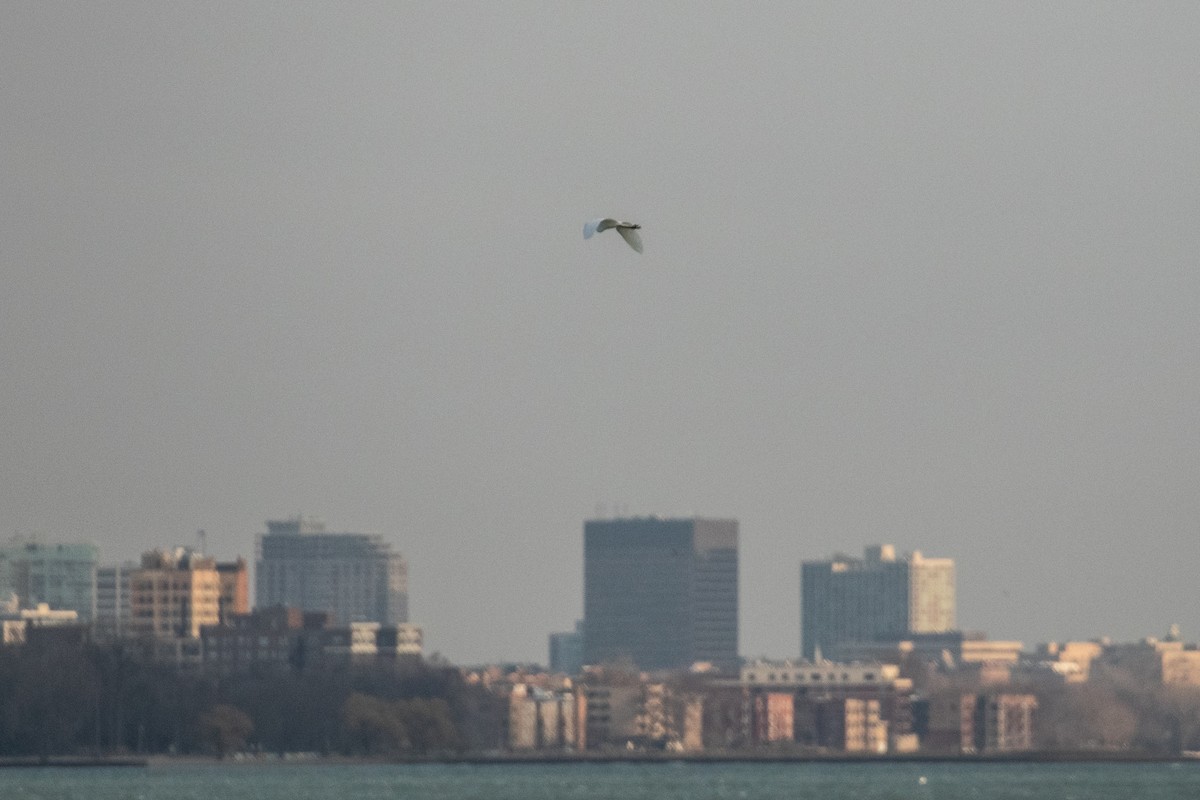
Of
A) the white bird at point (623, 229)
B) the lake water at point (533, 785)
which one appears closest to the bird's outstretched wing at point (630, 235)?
the white bird at point (623, 229)

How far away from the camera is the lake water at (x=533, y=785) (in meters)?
146

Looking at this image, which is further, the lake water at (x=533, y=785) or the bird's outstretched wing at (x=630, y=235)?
the lake water at (x=533, y=785)

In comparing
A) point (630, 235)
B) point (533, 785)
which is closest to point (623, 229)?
point (630, 235)

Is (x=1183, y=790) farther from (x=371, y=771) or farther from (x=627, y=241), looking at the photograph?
(x=627, y=241)

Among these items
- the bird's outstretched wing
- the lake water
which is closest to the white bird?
the bird's outstretched wing

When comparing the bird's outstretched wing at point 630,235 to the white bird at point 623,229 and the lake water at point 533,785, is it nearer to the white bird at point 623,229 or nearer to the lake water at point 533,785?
the white bird at point 623,229

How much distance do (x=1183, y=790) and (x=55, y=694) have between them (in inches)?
2954

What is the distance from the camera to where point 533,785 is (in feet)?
550

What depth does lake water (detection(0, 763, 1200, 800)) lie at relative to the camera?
480 ft

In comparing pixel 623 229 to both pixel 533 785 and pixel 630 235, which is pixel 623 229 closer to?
pixel 630 235

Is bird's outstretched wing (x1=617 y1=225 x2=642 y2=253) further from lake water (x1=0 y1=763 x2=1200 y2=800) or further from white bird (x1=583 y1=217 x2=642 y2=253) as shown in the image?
lake water (x1=0 y1=763 x2=1200 y2=800)

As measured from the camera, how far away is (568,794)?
14988 cm

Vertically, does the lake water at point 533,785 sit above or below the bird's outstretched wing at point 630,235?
below

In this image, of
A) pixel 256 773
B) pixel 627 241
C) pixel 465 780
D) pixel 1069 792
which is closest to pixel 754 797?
pixel 1069 792
